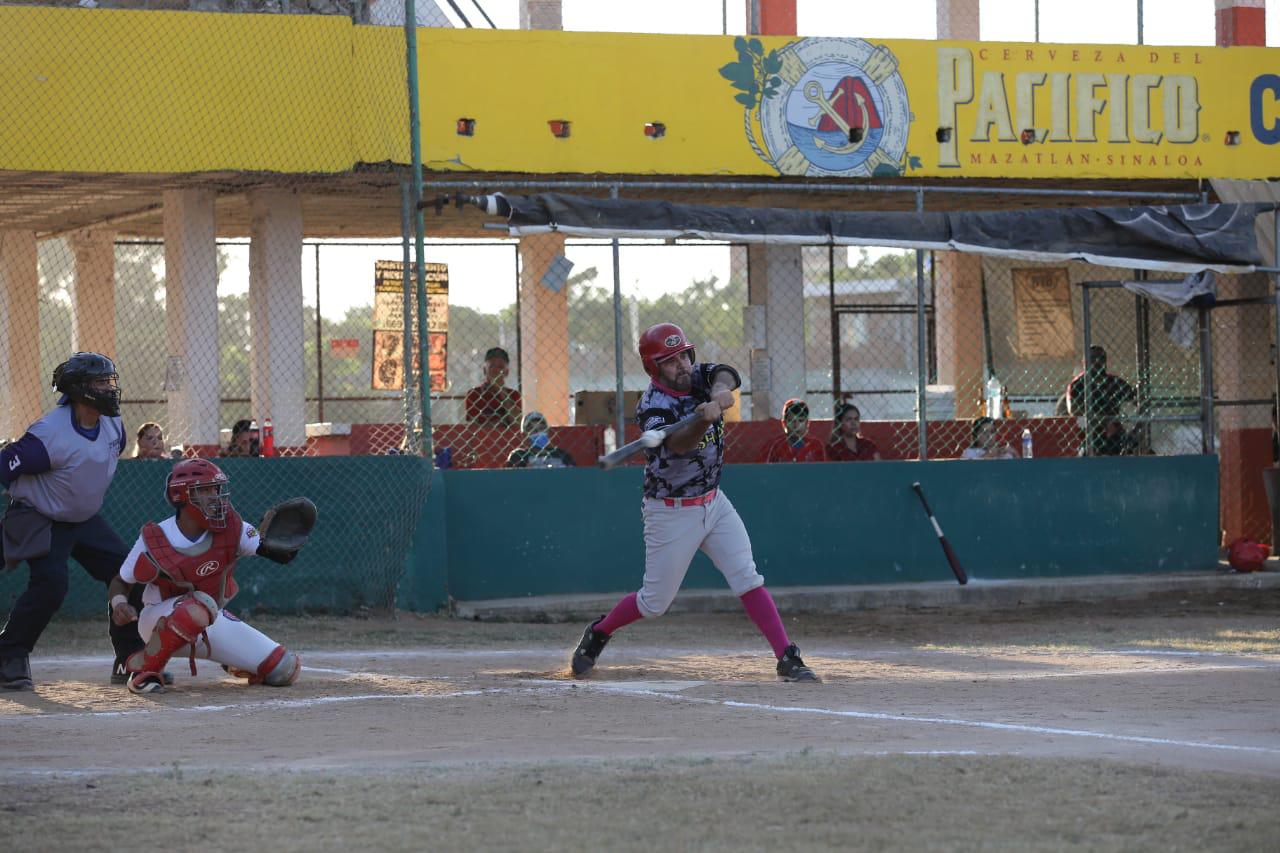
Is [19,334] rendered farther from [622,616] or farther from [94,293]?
[622,616]

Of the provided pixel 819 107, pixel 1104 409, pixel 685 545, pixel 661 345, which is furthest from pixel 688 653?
pixel 819 107

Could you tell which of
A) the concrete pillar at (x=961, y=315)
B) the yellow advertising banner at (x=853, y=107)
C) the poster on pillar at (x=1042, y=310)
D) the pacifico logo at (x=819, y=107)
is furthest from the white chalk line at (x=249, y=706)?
the concrete pillar at (x=961, y=315)

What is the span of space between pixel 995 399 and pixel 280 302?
26.6 ft

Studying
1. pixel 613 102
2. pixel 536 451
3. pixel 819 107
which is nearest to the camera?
pixel 536 451

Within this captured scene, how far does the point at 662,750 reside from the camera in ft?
23.0

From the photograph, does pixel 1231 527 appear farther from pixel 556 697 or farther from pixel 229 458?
pixel 556 697

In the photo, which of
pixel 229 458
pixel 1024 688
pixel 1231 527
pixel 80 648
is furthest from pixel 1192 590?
pixel 80 648

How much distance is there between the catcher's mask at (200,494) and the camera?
29.8 feet

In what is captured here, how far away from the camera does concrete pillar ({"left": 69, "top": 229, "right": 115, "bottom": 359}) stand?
20594 mm

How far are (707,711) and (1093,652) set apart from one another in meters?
4.09

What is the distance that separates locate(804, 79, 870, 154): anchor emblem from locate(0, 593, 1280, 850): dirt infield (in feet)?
19.3

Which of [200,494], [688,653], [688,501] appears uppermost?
[200,494]

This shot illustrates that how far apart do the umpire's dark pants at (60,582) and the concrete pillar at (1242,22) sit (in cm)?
1345

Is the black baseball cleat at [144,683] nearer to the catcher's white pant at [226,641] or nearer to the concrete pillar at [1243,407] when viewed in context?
the catcher's white pant at [226,641]
